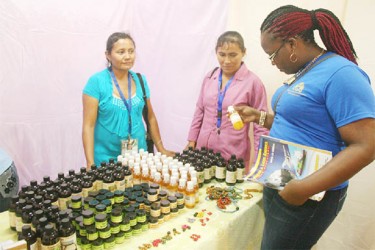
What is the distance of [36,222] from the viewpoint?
3.57ft

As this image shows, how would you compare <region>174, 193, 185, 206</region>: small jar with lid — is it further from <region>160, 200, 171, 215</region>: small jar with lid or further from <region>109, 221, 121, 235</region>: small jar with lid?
<region>109, 221, 121, 235</region>: small jar with lid

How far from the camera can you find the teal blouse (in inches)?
82.0

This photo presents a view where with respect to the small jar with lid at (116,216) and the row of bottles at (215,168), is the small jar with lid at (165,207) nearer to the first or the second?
the small jar with lid at (116,216)

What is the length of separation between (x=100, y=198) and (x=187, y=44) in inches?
75.5

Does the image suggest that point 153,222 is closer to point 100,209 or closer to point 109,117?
point 100,209

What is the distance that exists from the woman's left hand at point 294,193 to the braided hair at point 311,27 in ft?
1.72

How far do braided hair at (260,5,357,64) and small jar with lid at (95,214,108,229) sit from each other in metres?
0.93

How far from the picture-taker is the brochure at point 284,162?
1128mm

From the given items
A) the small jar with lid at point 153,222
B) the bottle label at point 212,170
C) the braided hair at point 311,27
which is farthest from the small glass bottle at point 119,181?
the braided hair at point 311,27

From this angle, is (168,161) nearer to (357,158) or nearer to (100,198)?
(100,198)

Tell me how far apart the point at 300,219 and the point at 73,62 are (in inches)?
92.7

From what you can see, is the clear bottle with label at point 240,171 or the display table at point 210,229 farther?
the clear bottle with label at point 240,171

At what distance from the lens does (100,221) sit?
1.14 m

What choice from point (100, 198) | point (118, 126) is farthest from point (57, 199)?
point (118, 126)
